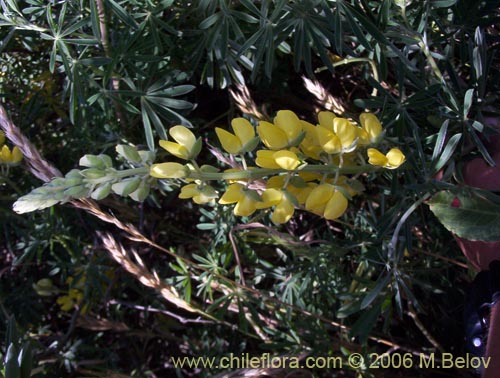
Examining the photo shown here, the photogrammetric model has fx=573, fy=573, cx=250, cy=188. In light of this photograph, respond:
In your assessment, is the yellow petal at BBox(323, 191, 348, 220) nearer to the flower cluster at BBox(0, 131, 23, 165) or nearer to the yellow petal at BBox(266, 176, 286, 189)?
the yellow petal at BBox(266, 176, 286, 189)

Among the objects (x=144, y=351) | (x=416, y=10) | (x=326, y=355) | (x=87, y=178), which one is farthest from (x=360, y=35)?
(x=144, y=351)

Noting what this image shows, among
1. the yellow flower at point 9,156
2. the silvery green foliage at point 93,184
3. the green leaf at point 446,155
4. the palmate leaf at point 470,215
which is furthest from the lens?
the yellow flower at point 9,156

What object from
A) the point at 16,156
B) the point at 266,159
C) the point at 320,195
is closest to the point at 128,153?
the point at 266,159

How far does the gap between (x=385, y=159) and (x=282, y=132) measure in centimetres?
23

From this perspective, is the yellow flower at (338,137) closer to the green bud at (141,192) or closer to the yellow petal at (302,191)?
the yellow petal at (302,191)

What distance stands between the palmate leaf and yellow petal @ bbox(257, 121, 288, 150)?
0.38 m

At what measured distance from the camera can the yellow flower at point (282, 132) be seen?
3.95 feet

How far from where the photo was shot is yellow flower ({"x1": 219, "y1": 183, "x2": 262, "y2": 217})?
3.87 ft

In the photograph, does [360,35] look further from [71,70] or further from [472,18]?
[71,70]

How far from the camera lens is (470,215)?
4.13ft

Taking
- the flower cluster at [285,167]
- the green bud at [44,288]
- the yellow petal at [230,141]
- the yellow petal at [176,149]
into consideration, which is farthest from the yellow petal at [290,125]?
the green bud at [44,288]

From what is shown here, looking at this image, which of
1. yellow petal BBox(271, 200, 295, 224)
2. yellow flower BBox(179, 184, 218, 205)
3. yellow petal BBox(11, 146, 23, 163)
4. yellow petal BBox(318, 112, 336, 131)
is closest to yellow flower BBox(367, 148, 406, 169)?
yellow petal BBox(318, 112, 336, 131)

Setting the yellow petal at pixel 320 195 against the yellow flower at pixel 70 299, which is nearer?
the yellow petal at pixel 320 195

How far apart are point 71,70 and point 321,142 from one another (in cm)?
85
